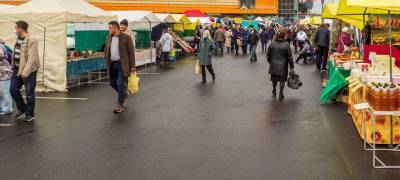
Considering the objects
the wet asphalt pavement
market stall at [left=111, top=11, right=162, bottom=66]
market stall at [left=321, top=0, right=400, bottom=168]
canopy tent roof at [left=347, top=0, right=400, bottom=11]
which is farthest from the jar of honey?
market stall at [left=111, top=11, right=162, bottom=66]

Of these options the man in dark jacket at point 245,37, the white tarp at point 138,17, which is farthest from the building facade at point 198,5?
the white tarp at point 138,17

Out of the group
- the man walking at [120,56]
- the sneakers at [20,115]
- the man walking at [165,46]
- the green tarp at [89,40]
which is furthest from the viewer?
the man walking at [165,46]

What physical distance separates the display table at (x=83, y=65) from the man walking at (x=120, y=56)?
4710 millimetres

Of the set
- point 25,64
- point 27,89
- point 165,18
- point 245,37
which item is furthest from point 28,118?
point 245,37

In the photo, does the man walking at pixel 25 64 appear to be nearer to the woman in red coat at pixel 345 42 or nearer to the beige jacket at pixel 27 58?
the beige jacket at pixel 27 58

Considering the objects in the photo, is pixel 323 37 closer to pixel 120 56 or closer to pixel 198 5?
pixel 120 56

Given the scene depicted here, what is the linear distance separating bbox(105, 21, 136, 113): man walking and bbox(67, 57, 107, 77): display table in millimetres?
4710

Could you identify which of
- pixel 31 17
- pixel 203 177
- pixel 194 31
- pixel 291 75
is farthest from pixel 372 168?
pixel 194 31

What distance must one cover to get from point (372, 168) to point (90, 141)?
3.99 meters

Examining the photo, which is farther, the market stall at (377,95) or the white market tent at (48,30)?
the white market tent at (48,30)

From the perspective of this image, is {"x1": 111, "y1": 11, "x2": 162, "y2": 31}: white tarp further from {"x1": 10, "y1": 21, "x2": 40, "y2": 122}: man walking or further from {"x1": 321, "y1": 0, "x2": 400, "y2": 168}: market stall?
{"x1": 321, "y1": 0, "x2": 400, "y2": 168}: market stall

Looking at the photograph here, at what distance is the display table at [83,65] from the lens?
1521cm

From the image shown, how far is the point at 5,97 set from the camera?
1061cm

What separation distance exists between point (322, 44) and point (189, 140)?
1241cm
